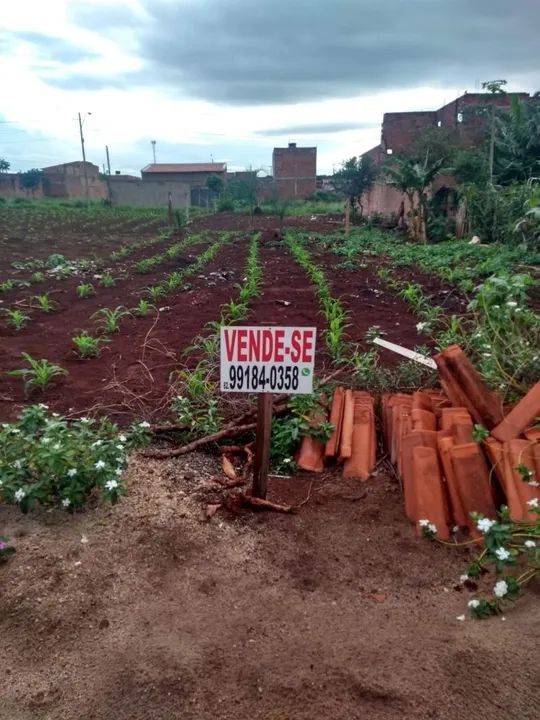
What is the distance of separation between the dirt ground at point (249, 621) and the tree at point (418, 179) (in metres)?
15.2

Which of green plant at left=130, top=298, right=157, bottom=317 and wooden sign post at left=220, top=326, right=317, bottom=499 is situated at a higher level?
wooden sign post at left=220, top=326, right=317, bottom=499

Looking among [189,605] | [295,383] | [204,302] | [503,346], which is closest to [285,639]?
[189,605]

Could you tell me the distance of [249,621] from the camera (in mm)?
2129

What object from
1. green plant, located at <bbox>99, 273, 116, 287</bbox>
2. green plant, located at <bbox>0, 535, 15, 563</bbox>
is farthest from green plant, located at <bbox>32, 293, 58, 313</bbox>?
green plant, located at <bbox>0, 535, 15, 563</bbox>

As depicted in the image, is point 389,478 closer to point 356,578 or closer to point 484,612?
point 356,578

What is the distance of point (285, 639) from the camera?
6.68 ft

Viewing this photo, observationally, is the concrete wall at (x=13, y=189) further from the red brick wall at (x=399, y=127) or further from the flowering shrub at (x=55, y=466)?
the flowering shrub at (x=55, y=466)

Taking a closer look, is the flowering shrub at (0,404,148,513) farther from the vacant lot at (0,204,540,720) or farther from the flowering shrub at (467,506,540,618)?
the flowering shrub at (467,506,540,618)

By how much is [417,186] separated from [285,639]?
1643 cm

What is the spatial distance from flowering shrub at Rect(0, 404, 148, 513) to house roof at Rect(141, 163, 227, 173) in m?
61.3

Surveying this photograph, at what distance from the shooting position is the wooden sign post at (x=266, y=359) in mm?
→ 2547

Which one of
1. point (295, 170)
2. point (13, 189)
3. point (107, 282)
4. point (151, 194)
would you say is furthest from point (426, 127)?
point (13, 189)

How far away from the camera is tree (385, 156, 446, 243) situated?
16.3 metres

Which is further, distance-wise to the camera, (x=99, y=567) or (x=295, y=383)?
(x=295, y=383)
